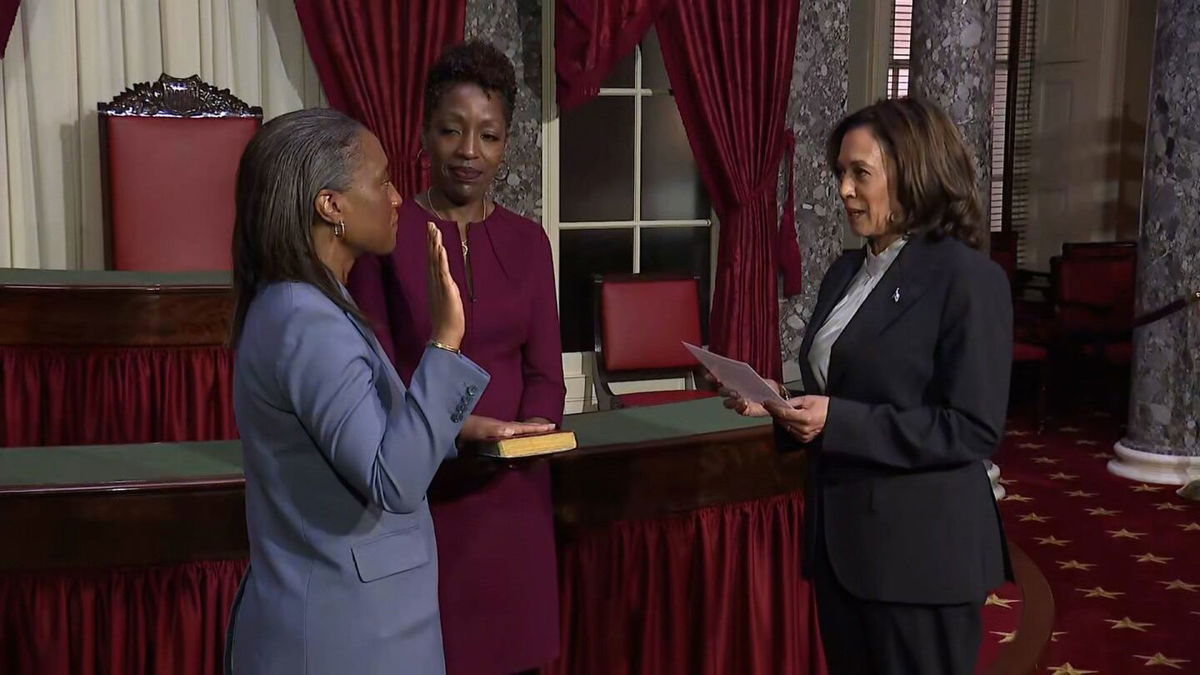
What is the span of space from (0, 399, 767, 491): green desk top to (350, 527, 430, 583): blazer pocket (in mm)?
672

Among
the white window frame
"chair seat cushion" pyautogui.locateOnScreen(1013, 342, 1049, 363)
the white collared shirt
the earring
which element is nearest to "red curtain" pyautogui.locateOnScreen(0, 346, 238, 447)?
the earring

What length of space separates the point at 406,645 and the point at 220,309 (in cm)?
250

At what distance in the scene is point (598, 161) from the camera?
5.85m

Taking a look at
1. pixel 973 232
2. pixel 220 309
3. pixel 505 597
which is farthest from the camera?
pixel 220 309

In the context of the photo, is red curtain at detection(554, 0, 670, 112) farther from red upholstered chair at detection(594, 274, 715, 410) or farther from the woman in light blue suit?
the woman in light blue suit

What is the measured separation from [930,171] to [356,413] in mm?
935

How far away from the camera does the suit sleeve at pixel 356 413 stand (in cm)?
140

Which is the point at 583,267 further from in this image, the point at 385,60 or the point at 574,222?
the point at 385,60

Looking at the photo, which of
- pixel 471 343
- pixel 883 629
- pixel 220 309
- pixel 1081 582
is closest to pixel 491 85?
pixel 471 343

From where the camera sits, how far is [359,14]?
508 centimetres

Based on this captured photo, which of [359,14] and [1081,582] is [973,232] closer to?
[1081,582]

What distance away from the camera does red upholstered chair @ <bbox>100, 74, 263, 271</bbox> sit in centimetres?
481

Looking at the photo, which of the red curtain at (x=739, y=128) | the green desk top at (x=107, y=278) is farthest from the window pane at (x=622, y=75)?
the green desk top at (x=107, y=278)

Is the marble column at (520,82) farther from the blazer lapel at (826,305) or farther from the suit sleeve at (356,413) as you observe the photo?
the suit sleeve at (356,413)
